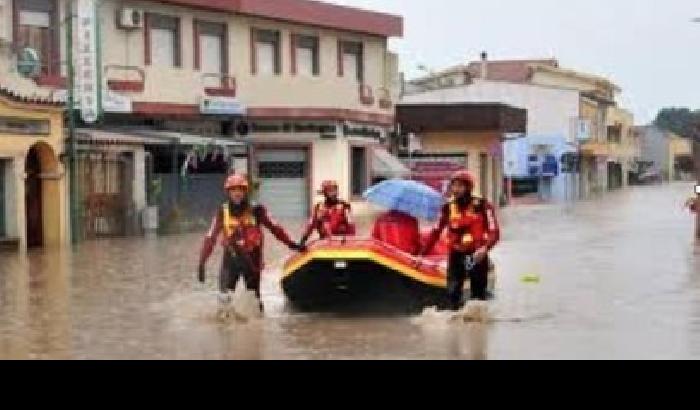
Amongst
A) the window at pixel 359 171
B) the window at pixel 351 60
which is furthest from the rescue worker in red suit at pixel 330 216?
the window at pixel 351 60

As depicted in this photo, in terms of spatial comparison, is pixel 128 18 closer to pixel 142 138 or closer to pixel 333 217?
pixel 142 138

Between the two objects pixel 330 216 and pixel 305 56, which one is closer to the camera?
pixel 330 216

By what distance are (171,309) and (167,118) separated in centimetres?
1948

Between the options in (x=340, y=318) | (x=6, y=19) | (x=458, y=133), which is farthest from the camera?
(x=458, y=133)

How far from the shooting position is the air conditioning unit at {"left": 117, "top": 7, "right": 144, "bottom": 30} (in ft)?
104

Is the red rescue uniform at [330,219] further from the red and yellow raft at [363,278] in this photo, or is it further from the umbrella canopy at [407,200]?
the red and yellow raft at [363,278]

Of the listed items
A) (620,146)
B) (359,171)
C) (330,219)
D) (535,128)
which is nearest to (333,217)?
(330,219)

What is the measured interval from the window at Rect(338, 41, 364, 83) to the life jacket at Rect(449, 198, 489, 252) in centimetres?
2813

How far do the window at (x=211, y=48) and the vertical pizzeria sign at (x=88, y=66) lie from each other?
710 centimetres

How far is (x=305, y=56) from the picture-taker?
38.7m

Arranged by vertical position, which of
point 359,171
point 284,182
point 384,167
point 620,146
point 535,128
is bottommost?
point 284,182

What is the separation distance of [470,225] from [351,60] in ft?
95.0

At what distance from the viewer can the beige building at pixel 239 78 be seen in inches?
1153
